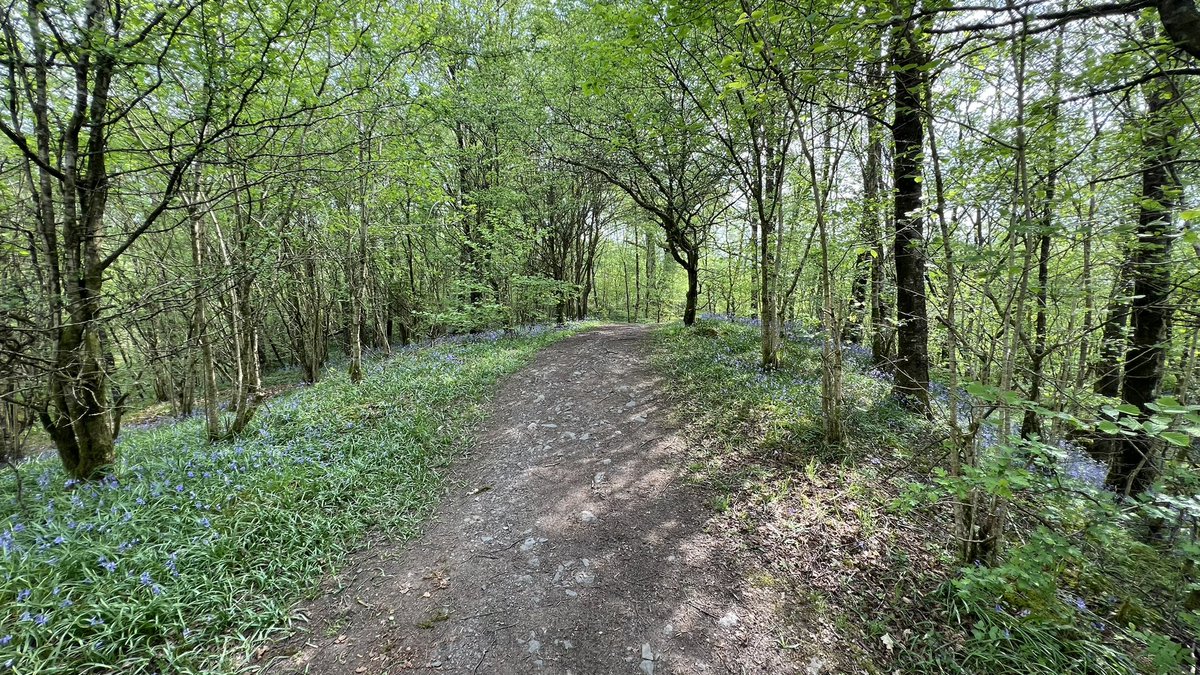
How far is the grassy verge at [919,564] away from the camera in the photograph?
274 cm

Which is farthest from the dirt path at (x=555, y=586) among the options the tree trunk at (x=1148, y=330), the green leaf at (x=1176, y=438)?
the tree trunk at (x=1148, y=330)

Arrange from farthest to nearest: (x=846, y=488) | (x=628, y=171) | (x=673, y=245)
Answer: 1. (x=673, y=245)
2. (x=628, y=171)
3. (x=846, y=488)

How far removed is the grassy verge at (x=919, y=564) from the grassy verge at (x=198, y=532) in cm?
387

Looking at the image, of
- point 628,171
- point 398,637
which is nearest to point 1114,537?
point 398,637

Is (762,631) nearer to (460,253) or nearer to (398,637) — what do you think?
(398,637)

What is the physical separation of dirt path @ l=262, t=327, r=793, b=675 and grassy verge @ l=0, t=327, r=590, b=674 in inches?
17.8

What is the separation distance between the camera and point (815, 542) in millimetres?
4031

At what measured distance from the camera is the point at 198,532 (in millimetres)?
3867

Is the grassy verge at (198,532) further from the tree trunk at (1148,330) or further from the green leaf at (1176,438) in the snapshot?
the tree trunk at (1148,330)

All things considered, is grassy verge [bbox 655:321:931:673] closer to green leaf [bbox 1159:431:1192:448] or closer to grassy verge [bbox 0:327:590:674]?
green leaf [bbox 1159:431:1192:448]

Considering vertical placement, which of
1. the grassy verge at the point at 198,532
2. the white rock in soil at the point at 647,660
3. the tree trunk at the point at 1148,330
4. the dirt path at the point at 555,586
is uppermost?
the tree trunk at the point at 1148,330

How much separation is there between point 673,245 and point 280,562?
11.1 m

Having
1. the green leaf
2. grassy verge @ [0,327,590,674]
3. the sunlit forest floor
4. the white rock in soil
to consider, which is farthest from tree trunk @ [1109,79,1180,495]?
grassy verge @ [0,327,590,674]

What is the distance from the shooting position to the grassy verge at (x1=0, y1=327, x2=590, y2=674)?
9.58 ft
